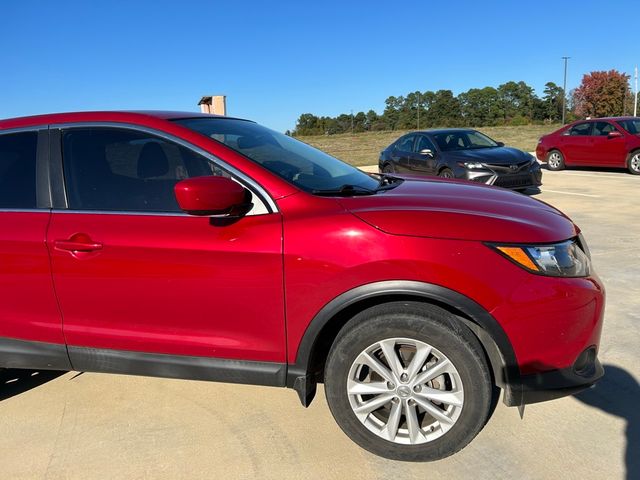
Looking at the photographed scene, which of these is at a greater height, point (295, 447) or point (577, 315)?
point (577, 315)

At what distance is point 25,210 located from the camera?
2.80 metres

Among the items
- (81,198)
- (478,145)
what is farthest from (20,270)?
(478,145)

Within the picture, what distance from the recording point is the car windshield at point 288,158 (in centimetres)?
273

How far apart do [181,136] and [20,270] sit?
3.66 ft

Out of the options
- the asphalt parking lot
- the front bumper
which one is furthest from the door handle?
the front bumper

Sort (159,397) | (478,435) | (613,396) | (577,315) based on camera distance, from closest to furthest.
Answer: (577,315), (478,435), (613,396), (159,397)

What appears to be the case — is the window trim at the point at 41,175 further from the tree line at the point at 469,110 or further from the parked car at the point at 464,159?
the tree line at the point at 469,110

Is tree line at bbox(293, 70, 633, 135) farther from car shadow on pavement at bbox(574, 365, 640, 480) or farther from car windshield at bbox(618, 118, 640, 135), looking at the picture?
car shadow on pavement at bbox(574, 365, 640, 480)

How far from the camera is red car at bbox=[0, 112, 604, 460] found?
230 cm

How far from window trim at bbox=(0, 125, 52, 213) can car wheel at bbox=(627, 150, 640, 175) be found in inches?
532

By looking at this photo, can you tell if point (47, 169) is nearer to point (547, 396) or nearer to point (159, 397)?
point (159, 397)

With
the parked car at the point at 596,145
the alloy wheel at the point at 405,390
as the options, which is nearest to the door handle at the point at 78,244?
the alloy wheel at the point at 405,390

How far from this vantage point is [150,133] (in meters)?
2.74

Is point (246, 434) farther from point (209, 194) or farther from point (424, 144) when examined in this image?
point (424, 144)
